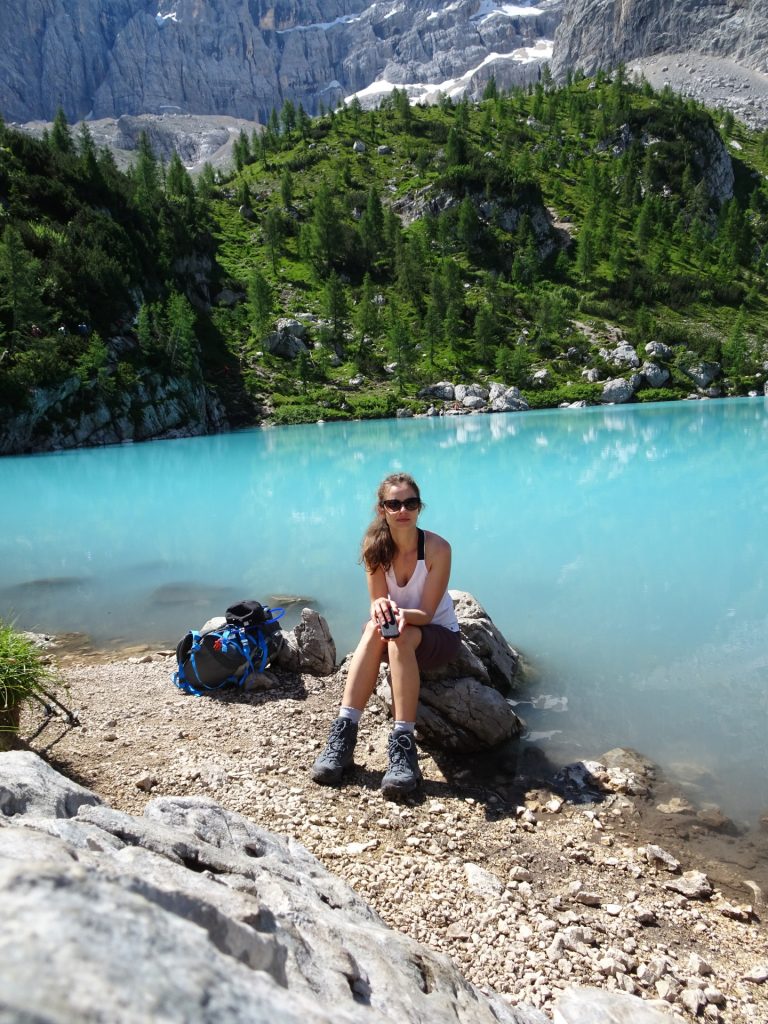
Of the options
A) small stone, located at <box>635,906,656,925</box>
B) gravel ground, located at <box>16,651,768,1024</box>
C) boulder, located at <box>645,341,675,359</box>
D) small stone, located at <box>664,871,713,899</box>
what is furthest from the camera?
boulder, located at <box>645,341,675,359</box>

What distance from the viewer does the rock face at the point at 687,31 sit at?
178 m

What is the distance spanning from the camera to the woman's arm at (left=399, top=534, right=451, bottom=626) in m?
5.15

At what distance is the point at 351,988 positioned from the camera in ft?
5.83

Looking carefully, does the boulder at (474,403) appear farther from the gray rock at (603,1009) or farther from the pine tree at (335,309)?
the gray rock at (603,1009)

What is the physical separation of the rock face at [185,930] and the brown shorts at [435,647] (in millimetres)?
2187

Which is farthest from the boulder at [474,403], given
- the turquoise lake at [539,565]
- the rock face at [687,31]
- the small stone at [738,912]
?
the rock face at [687,31]

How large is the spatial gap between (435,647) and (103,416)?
4679 centimetres

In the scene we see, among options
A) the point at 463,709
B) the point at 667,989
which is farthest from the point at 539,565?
the point at 667,989

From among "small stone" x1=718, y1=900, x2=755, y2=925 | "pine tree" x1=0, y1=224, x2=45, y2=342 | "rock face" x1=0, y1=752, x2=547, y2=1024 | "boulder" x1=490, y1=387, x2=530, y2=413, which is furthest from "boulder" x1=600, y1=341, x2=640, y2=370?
"rock face" x1=0, y1=752, x2=547, y2=1024

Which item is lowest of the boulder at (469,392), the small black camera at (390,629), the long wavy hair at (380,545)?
the boulder at (469,392)

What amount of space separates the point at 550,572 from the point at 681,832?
700 centimetres

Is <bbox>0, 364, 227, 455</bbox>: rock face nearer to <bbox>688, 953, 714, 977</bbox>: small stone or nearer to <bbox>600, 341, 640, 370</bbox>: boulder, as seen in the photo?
<bbox>688, 953, 714, 977</bbox>: small stone

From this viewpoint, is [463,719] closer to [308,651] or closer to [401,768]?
[401,768]

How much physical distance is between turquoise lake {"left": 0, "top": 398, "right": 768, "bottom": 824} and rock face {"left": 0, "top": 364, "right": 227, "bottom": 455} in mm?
15251
